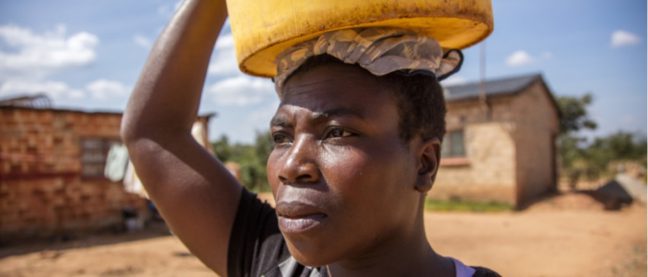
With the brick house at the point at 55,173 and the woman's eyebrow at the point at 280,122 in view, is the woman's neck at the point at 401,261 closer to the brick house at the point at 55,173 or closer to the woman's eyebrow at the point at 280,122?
the woman's eyebrow at the point at 280,122

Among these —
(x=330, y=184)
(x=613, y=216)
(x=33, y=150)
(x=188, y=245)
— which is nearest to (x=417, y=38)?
(x=330, y=184)

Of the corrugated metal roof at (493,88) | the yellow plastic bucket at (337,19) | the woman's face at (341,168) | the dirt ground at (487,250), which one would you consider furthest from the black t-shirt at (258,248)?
the corrugated metal roof at (493,88)

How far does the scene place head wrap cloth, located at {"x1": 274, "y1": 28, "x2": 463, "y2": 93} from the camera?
120 centimetres

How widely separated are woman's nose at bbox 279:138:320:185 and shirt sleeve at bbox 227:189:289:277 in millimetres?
438

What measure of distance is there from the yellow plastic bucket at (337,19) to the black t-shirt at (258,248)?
54 centimetres

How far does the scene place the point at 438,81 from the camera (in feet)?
4.66

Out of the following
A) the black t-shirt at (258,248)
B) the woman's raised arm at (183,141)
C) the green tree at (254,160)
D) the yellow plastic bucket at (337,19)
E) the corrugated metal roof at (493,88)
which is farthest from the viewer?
the green tree at (254,160)

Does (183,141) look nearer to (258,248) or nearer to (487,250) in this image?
(258,248)

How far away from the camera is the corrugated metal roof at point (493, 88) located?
1652cm

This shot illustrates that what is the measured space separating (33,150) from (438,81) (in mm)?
12410

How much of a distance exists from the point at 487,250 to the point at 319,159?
8992mm

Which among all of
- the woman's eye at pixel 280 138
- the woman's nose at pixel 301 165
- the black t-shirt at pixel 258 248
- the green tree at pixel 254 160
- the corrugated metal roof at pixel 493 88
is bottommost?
the green tree at pixel 254 160

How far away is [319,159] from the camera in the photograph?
3.80 ft

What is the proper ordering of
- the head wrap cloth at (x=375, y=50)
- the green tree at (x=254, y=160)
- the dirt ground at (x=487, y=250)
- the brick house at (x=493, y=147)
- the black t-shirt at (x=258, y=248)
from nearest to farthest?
the head wrap cloth at (x=375, y=50)
the black t-shirt at (x=258, y=248)
the dirt ground at (x=487, y=250)
the brick house at (x=493, y=147)
the green tree at (x=254, y=160)
